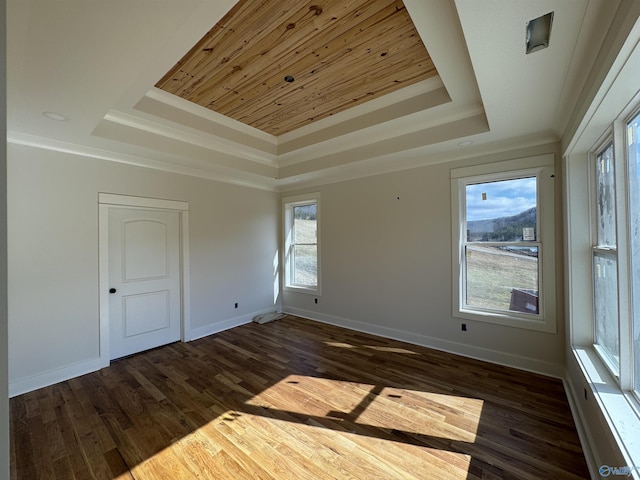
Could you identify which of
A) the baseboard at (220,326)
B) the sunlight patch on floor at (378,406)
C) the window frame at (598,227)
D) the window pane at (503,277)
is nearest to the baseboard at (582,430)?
the window frame at (598,227)

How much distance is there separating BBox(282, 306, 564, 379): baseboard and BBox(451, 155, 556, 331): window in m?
0.38

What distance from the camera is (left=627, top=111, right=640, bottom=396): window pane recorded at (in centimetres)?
150

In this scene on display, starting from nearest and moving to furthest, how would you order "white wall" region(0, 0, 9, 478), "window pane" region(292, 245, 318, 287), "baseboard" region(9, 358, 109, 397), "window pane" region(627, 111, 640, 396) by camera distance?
"white wall" region(0, 0, 9, 478) < "window pane" region(627, 111, 640, 396) < "baseboard" region(9, 358, 109, 397) < "window pane" region(292, 245, 318, 287)

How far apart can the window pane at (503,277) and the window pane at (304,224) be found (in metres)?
2.61

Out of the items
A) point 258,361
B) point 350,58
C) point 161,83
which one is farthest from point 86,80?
point 258,361

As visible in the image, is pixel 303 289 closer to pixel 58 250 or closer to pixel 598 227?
pixel 58 250

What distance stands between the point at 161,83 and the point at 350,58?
1.86 metres

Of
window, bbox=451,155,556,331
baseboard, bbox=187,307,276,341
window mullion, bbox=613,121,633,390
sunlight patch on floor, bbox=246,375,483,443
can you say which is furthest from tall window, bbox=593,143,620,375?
baseboard, bbox=187,307,276,341

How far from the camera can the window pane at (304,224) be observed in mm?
4969

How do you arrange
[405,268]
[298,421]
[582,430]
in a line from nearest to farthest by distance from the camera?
[582,430], [298,421], [405,268]

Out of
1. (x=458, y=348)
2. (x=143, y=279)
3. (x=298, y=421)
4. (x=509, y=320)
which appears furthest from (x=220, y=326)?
(x=509, y=320)

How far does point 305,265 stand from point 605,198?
403cm

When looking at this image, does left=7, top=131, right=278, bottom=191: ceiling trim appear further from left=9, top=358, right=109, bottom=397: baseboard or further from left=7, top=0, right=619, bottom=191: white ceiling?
left=9, top=358, right=109, bottom=397: baseboard

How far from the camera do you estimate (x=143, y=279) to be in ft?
11.5
